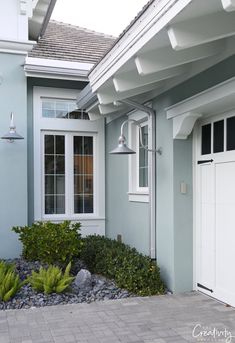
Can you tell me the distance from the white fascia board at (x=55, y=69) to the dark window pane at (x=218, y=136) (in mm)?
3400

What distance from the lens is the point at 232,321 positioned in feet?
14.4

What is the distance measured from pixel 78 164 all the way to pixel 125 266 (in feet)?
10.6

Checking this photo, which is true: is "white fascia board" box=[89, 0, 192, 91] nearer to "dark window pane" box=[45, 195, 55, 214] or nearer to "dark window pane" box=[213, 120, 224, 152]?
"dark window pane" box=[213, 120, 224, 152]

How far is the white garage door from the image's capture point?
195 inches

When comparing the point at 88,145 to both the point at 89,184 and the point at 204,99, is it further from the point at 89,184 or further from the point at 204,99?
the point at 204,99

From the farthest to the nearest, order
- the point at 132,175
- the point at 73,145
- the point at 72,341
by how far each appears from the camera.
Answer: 1. the point at 73,145
2. the point at 132,175
3. the point at 72,341

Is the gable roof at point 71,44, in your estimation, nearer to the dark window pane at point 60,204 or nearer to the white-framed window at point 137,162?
the white-framed window at point 137,162

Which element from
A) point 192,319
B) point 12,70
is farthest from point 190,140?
point 12,70

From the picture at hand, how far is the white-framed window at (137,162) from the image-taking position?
6.83m

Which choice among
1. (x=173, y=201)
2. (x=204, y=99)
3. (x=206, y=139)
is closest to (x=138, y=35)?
(x=204, y=99)

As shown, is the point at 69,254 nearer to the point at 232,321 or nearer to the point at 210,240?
the point at 210,240

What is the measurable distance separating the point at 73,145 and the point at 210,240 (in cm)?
399

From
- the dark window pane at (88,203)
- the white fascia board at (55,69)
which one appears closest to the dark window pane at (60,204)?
the dark window pane at (88,203)

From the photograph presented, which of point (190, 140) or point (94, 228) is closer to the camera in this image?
point (190, 140)
